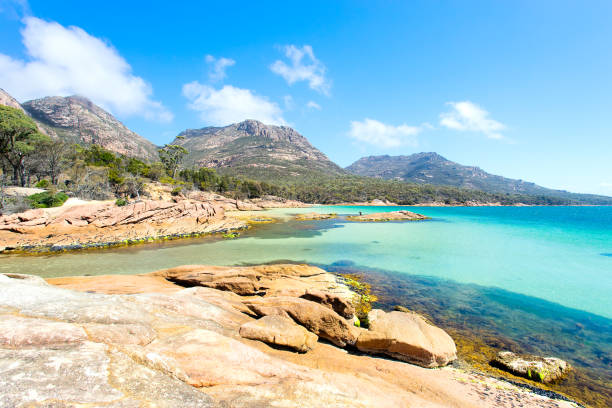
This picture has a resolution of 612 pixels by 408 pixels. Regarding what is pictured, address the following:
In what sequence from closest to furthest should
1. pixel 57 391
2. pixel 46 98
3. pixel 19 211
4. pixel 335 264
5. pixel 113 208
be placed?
pixel 57 391 < pixel 335 264 < pixel 19 211 < pixel 113 208 < pixel 46 98

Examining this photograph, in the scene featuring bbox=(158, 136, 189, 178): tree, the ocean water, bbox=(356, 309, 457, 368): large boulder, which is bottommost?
the ocean water

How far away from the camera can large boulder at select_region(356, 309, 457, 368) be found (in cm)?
628

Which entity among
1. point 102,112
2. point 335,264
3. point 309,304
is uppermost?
point 102,112

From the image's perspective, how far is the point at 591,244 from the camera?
27.4m

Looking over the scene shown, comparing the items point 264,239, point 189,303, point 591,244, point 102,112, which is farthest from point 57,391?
point 102,112

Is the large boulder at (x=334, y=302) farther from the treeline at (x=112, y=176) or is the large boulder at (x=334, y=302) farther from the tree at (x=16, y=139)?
the tree at (x=16, y=139)

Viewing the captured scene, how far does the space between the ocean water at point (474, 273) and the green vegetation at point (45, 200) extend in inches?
374

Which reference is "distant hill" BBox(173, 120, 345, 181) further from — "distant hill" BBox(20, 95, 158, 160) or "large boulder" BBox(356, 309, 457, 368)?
"large boulder" BBox(356, 309, 457, 368)

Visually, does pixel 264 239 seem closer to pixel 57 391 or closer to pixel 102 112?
pixel 57 391

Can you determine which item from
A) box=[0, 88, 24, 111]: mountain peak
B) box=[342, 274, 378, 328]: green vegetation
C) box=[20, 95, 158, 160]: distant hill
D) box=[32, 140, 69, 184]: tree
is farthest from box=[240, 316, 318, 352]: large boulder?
box=[0, 88, 24, 111]: mountain peak

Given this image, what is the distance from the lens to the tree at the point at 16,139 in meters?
31.3

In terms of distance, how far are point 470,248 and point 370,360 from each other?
23840 millimetres

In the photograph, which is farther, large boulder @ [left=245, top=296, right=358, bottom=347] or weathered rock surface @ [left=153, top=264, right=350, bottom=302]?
weathered rock surface @ [left=153, top=264, right=350, bottom=302]

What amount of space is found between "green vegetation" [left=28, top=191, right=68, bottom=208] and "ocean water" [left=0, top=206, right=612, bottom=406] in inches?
374
